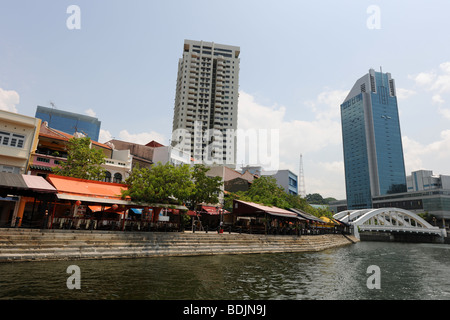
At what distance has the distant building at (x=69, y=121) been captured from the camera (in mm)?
148500

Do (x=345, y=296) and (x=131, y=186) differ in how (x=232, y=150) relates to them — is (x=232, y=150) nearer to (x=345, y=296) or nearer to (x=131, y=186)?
(x=131, y=186)

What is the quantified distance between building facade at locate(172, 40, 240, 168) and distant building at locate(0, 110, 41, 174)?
6835cm

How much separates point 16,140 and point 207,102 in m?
80.9

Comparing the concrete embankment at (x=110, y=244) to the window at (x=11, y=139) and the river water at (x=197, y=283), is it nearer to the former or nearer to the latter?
the river water at (x=197, y=283)

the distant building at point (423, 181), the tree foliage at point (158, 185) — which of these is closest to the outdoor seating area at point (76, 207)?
the tree foliage at point (158, 185)

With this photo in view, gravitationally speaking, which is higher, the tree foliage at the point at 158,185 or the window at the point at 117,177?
the window at the point at 117,177

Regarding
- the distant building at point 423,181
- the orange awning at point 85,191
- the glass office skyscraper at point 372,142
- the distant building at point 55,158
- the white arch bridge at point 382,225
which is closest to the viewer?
the orange awning at point 85,191

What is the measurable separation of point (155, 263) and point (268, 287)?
8.18 meters

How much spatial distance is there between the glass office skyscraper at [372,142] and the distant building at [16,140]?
153884 millimetres

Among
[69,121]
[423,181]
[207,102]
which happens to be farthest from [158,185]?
[423,181]

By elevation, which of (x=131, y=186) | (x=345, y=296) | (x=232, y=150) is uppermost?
(x=232, y=150)

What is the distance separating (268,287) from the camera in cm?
1324

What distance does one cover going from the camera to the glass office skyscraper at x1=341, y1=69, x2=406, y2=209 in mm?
146875
